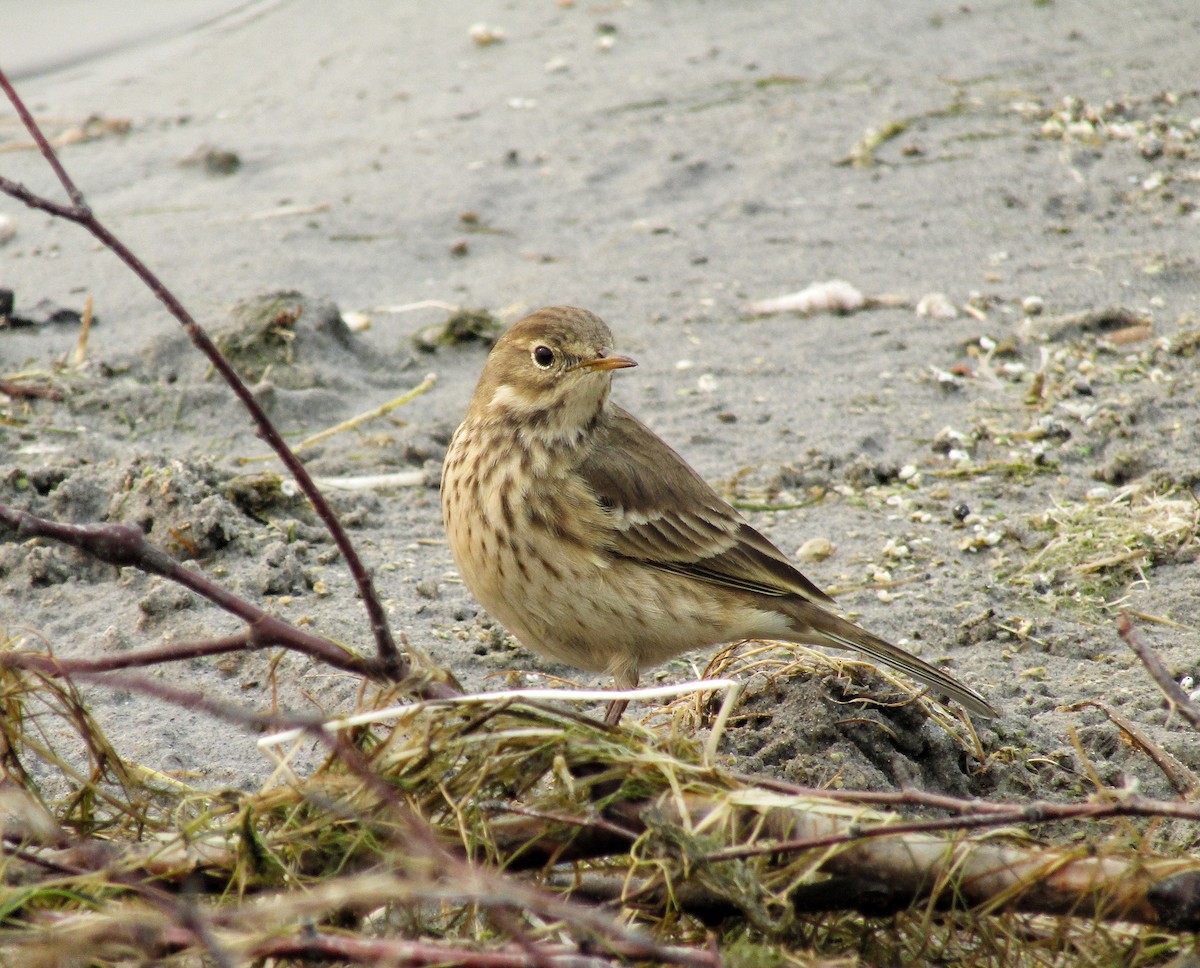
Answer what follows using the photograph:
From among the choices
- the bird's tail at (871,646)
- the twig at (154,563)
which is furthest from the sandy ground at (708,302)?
A: the twig at (154,563)

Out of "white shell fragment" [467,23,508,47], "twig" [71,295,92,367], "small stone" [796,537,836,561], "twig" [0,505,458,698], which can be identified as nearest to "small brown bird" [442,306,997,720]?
"small stone" [796,537,836,561]

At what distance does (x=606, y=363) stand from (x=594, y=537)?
67cm

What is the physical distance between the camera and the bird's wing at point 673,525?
5137mm

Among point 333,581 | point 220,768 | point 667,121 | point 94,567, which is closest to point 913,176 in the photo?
point 667,121

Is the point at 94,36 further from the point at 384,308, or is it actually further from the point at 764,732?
the point at 764,732

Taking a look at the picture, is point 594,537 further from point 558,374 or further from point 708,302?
point 708,302

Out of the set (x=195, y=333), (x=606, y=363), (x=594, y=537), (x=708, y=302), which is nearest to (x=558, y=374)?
(x=606, y=363)

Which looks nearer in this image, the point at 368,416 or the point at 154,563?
the point at 154,563

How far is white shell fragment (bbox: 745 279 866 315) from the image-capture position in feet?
27.2

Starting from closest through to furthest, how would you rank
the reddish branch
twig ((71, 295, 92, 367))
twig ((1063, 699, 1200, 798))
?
the reddish branch → twig ((1063, 699, 1200, 798)) → twig ((71, 295, 92, 367))

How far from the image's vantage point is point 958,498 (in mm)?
6457

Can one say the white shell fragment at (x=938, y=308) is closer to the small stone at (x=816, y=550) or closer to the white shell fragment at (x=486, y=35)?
the small stone at (x=816, y=550)

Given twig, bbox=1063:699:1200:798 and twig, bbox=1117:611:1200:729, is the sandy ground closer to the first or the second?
twig, bbox=1063:699:1200:798

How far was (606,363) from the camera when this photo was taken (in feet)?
17.0
